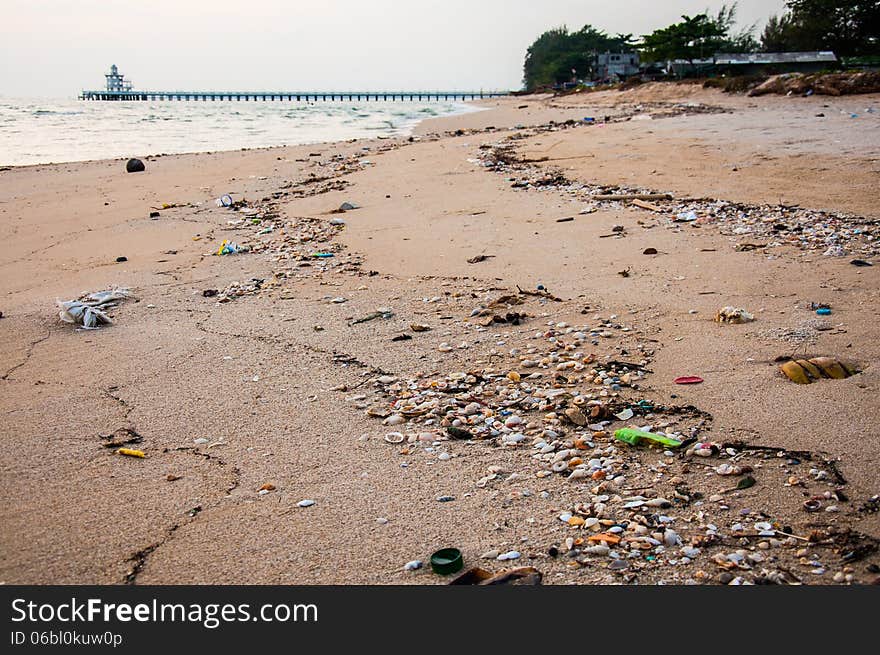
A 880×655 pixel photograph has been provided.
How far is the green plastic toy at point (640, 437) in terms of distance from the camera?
9.35ft

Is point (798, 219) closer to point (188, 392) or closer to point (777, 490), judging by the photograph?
point (777, 490)

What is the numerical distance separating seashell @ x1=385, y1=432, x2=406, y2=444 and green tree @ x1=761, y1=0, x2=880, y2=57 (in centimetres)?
4448

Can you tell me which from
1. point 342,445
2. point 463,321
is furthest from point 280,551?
point 463,321

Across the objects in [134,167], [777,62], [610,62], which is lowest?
[134,167]

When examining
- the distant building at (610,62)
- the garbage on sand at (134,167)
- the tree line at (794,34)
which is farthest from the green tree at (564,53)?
the garbage on sand at (134,167)

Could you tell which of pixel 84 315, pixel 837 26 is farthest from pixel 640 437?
pixel 837 26

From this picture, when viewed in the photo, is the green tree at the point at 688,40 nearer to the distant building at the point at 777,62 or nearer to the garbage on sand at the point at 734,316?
the distant building at the point at 777,62

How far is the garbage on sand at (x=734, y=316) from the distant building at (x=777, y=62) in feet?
140

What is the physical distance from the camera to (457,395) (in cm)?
350

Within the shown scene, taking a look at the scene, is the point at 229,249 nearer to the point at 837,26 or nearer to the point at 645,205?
the point at 645,205

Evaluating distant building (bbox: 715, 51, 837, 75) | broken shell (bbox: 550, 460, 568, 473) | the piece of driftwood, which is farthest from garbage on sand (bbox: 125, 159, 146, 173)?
distant building (bbox: 715, 51, 837, 75)

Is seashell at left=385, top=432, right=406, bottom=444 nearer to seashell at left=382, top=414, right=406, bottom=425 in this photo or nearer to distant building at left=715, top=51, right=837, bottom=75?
seashell at left=382, top=414, right=406, bottom=425

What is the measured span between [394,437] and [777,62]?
4856 centimetres

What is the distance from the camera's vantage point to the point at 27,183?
12.5m
